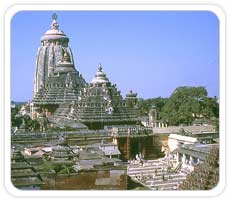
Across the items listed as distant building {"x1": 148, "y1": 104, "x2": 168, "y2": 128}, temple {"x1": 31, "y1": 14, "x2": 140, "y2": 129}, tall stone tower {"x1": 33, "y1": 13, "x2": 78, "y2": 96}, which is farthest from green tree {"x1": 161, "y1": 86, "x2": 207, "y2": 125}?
tall stone tower {"x1": 33, "y1": 13, "x2": 78, "y2": 96}

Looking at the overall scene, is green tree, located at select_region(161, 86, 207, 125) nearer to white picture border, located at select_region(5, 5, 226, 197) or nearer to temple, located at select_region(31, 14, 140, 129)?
temple, located at select_region(31, 14, 140, 129)

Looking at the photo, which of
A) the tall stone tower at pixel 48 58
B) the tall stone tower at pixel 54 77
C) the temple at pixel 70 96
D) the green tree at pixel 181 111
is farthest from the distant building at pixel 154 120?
the tall stone tower at pixel 48 58

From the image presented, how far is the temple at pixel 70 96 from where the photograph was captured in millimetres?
7680

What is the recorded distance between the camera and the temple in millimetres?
7680

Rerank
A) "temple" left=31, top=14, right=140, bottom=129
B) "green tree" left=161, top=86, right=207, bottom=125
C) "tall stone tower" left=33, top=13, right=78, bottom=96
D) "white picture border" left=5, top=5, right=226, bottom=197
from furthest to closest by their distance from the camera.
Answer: "tall stone tower" left=33, top=13, right=78, bottom=96 < "green tree" left=161, top=86, right=207, bottom=125 < "temple" left=31, top=14, right=140, bottom=129 < "white picture border" left=5, top=5, right=226, bottom=197

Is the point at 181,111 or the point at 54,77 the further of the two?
the point at 54,77

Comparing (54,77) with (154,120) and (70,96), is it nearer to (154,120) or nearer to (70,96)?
(70,96)

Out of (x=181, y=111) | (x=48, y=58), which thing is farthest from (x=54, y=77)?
(x=181, y=111)

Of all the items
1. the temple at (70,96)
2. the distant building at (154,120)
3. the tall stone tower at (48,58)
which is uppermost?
the tall stone tower at (48,58)

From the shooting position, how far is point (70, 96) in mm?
9195
